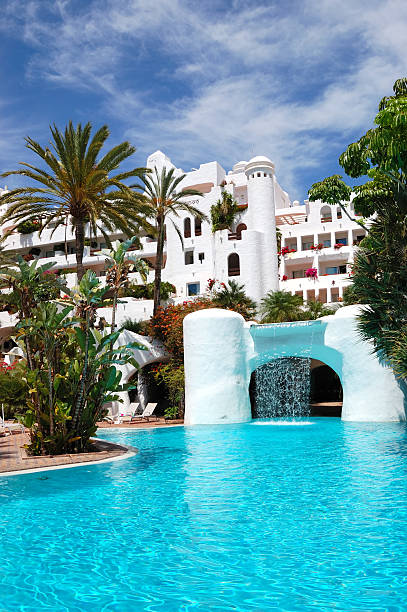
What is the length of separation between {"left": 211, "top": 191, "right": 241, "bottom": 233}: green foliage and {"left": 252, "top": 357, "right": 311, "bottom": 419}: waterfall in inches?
665

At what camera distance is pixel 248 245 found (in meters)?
36.7

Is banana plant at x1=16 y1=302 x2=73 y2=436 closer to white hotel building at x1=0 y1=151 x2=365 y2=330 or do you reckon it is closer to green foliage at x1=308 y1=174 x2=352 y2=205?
green foliage at x1=308 y1=174 x2=352 y2=205

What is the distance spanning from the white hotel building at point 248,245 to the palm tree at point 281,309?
5.51 meters

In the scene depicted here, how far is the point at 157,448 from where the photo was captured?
15.1 meters

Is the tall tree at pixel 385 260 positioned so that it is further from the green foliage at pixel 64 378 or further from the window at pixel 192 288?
the window at pixel 192 288

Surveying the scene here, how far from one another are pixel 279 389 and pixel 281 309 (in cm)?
562

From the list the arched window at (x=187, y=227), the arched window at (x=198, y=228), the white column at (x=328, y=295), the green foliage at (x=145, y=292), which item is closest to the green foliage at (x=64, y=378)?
the green foliage at (x=145, y=292)

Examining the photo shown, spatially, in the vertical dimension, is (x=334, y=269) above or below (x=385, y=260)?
above

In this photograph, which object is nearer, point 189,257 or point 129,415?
point 129,415

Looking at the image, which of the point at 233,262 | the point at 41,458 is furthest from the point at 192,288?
the point at 41,458

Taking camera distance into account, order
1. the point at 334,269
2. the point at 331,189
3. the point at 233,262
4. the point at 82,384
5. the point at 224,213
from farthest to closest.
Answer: the point at 334,269 → the point at 224,213 → the point at 233,262 → the point at 331,189 → the point at 82,384

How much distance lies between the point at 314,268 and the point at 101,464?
110 feet

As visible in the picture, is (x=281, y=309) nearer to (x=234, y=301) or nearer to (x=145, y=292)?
(x=234, y=301)

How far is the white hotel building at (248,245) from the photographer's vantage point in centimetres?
3706
